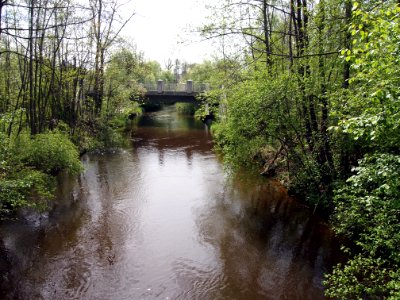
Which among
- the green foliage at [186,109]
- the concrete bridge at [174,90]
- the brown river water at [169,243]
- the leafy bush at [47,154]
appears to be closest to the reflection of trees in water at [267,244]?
the brown river water at [169,243]

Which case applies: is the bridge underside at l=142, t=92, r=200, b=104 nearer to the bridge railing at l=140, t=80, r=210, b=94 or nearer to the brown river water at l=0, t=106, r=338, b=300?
the bridge railing at l=140, t=80, r=210, b=94

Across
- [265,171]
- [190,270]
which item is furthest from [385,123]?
[265,171]

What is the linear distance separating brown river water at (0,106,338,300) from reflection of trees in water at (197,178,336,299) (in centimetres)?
3

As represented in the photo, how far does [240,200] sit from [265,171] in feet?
10.5

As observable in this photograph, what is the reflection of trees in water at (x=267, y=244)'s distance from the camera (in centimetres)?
759

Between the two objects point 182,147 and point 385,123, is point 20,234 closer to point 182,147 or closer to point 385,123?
point 385,123

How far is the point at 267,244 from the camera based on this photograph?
9531mm

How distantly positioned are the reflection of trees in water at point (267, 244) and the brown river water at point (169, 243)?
0.10 ft

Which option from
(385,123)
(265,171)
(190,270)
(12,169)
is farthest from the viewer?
(265,171)

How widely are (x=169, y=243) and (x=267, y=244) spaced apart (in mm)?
2865

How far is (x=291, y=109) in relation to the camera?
35.2ft

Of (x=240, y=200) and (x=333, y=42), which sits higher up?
(x=333, y=42)

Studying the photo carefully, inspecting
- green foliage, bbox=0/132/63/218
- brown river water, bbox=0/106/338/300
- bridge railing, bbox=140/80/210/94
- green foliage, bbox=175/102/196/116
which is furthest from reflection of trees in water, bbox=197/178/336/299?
green foliage, bbox=175/102/196/116

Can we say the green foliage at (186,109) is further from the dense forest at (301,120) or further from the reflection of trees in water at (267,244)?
the reflection of trees in water at (267,244)
